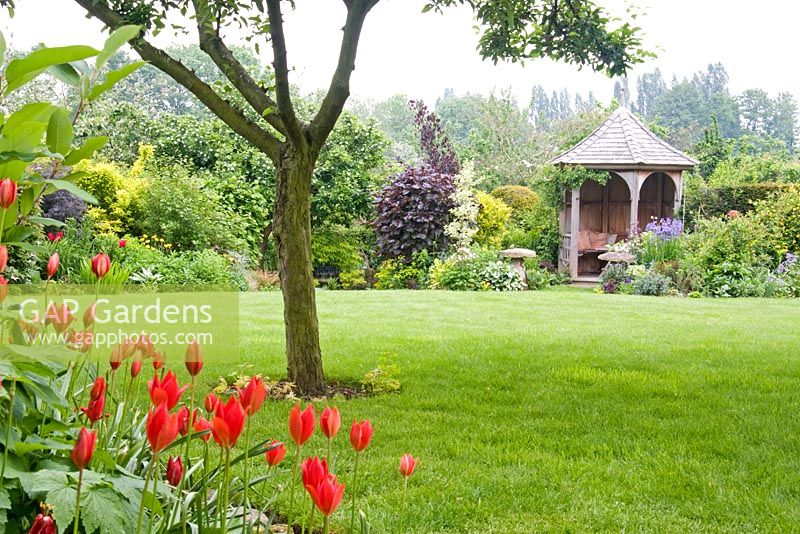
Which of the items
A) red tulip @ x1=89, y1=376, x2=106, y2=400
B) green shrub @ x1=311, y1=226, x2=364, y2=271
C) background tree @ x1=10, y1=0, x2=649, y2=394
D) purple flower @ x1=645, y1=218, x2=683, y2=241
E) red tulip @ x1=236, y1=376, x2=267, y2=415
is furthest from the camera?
green shrub @ x1=311, y1=226, x2=364, y2=271

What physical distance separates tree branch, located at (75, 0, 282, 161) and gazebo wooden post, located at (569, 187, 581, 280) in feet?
35.8

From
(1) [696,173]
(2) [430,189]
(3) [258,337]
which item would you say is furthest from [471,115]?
(3) [258,337]

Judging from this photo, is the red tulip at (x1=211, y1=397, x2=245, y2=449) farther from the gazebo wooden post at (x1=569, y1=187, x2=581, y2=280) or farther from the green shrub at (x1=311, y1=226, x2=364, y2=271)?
the gazebo wooden post at (x1=569, y1=187, x2=581, y2=280)

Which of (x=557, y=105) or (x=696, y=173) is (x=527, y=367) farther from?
(x=557, y=105)

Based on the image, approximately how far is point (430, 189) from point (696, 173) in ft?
35.0

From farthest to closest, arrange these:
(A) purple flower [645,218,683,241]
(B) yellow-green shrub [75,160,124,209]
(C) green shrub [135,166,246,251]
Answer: (A) purple flower [645,218,683,241] → (B) yellow-green shrub [75,160,124,209] → (C) green shrub [135,166,246,251]

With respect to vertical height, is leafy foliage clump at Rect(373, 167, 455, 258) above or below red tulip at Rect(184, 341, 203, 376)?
above

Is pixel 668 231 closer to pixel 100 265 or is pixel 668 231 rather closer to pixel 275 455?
pixel 100 265

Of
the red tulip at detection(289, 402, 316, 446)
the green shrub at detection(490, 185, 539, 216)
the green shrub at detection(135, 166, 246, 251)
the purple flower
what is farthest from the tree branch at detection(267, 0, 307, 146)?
the green shrub at detection(490, 185, 539, 216)

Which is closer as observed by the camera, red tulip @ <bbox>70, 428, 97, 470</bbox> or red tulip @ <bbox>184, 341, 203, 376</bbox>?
red tulip @ <bbox>70, 428, 97, 470</bbox>

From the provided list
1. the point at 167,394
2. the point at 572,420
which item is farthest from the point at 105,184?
the point at 167,394

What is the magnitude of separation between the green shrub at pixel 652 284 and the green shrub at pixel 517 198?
5392mm

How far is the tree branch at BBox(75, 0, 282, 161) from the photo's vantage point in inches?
157

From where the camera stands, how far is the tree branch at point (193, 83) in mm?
3986
